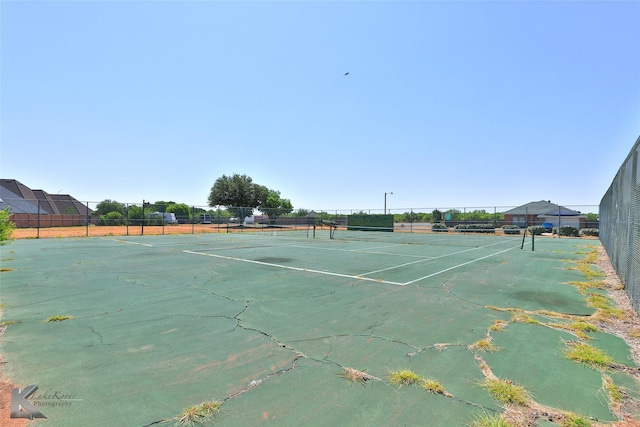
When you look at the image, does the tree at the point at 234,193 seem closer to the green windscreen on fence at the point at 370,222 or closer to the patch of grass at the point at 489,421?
the green windscreen on fence at the point at 370,222

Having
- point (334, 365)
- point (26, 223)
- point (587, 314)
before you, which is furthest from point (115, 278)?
point (26, 223)

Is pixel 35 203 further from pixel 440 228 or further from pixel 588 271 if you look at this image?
pixel 588 271

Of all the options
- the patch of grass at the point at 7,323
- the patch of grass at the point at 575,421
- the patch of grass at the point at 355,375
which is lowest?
the patch of grass at the point at 575,421

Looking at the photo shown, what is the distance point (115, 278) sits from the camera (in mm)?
7023

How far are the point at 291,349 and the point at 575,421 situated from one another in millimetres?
2448

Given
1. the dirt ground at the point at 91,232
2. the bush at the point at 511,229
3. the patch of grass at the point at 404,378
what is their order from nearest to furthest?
the patch of grass at the point at 404,378
the dirt ground at the point at 91,232
the bush at the point at 511,229

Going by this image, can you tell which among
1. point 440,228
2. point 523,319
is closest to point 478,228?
point 440,228

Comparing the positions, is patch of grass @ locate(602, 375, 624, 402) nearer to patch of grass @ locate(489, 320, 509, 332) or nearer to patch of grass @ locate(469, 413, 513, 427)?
patch of grass @ locate(469, 413, 513, 427)

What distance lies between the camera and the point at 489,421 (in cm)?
210

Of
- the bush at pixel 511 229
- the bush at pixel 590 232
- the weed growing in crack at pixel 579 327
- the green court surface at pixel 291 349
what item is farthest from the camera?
the bush at pixel 511 229

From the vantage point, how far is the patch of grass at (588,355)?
9.83 ft

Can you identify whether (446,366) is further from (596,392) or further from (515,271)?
(515,271)

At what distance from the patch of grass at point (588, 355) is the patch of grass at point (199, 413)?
11.5 ft

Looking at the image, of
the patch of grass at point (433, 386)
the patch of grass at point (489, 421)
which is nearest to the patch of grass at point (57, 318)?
the patch of grass at point (433, 386)
